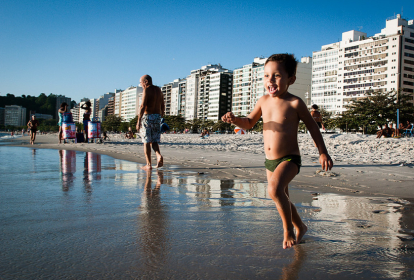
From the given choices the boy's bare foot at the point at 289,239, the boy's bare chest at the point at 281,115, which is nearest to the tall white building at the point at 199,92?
the boy's bare chest at the point at 281,115

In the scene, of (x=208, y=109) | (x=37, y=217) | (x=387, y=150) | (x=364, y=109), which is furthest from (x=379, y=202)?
(x=208, y=109)

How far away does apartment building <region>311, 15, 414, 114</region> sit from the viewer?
95.8 metres

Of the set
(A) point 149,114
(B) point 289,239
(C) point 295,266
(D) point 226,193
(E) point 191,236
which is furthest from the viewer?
(A) point 149,114

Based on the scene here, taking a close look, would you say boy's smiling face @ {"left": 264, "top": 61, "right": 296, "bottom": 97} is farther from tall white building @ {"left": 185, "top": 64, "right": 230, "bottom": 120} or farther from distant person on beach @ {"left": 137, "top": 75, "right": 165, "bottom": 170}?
tall white building @ {"left": 185, "top": 64, "right": 230, "bottom": 120}

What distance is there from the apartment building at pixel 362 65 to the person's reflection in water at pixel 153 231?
96951 mm

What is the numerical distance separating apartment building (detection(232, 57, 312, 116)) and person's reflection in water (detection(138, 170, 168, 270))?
403 feet

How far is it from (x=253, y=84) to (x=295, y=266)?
443ft

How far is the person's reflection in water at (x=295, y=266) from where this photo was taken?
5.66ft

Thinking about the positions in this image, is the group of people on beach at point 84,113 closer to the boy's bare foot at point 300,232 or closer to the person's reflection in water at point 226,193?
the person's reflection in water at point 226,193

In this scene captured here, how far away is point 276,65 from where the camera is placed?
2480mm

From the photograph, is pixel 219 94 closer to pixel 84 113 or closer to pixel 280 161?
pixel 84 113

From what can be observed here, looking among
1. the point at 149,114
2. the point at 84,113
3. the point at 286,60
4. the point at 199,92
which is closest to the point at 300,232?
the point at 286,60

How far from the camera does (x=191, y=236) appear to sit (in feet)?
7.77

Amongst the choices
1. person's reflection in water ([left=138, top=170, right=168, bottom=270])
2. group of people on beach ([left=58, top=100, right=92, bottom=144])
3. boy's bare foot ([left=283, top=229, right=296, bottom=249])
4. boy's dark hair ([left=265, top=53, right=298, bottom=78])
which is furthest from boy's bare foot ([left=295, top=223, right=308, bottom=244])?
group of people on beach ([left=58, top=100, right=92, bottom=144])
